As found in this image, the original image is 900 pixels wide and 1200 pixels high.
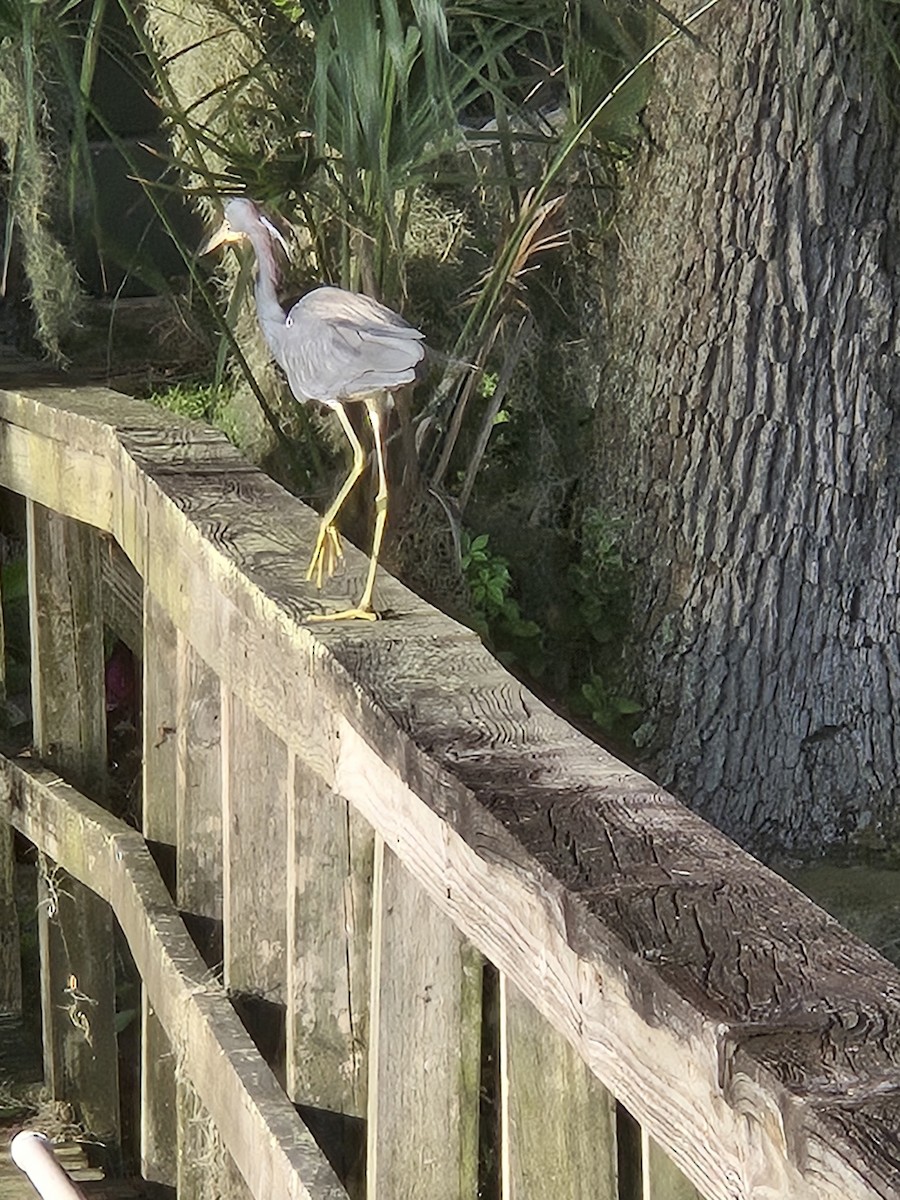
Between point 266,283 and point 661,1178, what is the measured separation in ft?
3.55

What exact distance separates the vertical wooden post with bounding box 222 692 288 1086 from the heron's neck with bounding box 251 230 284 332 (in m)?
0.43

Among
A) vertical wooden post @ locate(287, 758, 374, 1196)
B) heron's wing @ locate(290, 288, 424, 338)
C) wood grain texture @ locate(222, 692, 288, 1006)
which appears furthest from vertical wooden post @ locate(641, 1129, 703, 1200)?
wood grain texture @ locate(222, 692, 288, 1006)

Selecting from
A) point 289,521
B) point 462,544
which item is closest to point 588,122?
point 462,544

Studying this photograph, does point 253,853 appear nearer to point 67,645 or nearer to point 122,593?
point 67,645

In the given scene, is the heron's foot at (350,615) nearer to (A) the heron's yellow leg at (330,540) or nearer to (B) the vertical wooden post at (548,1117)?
(A) the heron's yellow leg at (330,540)

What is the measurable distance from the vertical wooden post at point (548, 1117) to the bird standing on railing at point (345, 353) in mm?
550

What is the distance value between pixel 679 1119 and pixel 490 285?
213 cm

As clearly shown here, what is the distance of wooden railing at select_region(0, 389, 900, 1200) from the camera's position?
0.92 m

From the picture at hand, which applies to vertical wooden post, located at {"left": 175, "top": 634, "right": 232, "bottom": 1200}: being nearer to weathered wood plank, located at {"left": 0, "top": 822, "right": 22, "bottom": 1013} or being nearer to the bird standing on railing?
the bird standing on railing

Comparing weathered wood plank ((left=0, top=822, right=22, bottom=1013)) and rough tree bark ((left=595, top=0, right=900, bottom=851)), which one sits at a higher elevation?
rough tree bark ((left=595, top=0, right=900, bottom=851))

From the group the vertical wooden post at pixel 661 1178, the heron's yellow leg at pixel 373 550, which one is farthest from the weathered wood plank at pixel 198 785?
the vertical wooden post at pixel 661 1178

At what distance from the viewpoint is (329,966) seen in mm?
1809

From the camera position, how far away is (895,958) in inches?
122

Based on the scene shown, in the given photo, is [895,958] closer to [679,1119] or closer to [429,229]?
[429,229]
